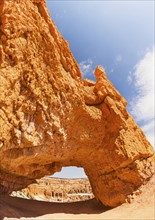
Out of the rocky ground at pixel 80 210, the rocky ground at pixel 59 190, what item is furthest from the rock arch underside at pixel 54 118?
the rocky ground at pixel 59 190

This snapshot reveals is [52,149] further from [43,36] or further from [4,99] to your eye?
[43,36]

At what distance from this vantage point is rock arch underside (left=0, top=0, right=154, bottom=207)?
34.6ft

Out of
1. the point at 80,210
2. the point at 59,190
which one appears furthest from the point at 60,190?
the point at 80,210

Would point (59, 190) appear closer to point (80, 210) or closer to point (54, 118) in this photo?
point (80, 210)

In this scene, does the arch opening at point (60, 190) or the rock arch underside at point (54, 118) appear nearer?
the rock arch underside at point (54, 118)

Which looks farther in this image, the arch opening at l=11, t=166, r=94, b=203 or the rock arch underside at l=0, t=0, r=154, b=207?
the arch opening at l=11, t=166, r=94, b=203

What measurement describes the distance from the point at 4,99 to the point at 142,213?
935 centimetres

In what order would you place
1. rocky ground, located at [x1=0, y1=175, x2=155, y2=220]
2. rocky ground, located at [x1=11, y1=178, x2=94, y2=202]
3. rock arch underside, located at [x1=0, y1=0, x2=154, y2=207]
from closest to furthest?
1. rock arch underside, located at [x1=0, y1=0, x2=154, y2=207]
2. rocky ground, located at [x1=0, y1=175, x2=155, y2=220]
3. rocky ground, located at [x1=11, y1=178, x2=94, y2=202]

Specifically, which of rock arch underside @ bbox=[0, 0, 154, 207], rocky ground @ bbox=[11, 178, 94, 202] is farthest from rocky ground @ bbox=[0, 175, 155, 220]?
rocky ground @ bbox=[11, 178, 94, 202]

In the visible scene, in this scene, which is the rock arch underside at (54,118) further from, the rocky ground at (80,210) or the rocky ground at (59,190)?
the rocky ground at (59,190)

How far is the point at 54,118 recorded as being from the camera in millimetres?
12656

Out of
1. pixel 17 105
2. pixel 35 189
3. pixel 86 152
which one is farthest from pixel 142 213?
pixel 35 189

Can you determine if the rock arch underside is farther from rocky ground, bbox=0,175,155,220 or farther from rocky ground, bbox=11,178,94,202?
rocky ground, bbox=11,178,94,202

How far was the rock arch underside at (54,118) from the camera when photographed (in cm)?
1053
